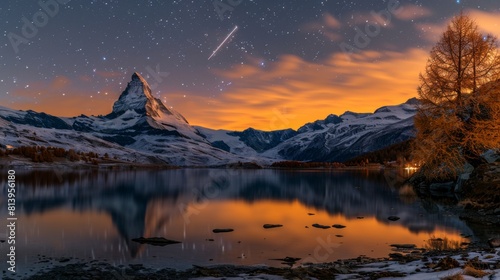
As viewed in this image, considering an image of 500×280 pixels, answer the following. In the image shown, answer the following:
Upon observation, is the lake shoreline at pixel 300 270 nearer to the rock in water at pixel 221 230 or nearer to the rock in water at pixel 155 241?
the rock in water at pixel 155 241

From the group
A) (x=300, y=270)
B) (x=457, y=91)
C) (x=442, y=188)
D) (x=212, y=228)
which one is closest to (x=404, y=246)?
(x=300, y=270)

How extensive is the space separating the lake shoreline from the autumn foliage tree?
21741 millimetres

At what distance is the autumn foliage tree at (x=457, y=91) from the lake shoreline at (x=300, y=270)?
2174 cm

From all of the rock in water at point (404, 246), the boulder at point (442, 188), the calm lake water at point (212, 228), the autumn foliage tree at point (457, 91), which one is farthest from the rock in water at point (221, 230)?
the boulder at point (442, 188)

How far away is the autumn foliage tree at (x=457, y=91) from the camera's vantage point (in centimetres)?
3769

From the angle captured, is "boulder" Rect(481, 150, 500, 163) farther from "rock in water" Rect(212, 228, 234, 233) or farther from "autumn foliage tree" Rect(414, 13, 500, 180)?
"rock in water" Rect(212, 228, 234, 233)

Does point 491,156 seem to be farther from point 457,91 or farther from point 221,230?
point 221,230

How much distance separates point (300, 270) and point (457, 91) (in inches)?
1177

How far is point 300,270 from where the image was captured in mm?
17516

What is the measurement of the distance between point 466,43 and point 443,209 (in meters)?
16.6

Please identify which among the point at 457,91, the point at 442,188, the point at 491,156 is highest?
the point at 457,91

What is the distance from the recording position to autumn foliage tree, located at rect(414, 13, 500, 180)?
37688mm

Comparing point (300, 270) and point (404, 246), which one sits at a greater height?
point (300, 270)

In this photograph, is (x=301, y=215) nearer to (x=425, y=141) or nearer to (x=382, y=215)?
(x=382, y=215)
